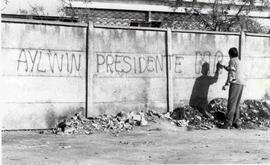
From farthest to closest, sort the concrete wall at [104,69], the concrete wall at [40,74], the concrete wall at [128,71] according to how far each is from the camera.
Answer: the concrete wall at [128,71], the concrete wall at [104,69], the concrete wall at [40,74]

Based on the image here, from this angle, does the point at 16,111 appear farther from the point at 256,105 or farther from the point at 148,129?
the point at 256,105

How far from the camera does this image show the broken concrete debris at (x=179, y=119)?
358 inches

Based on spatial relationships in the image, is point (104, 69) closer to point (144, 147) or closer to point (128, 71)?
point (128, 71)

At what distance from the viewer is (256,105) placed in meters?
11.0

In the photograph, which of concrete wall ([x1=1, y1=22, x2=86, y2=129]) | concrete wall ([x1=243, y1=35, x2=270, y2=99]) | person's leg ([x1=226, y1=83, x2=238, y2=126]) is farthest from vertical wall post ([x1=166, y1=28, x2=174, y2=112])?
concrete wall ([x1=243, y1=35, x2=270, y2=99])

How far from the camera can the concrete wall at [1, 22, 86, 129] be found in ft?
28.9

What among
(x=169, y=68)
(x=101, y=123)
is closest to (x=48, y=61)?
(x=101, y=123)

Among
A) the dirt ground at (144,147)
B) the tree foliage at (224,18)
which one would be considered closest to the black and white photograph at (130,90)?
the dirt ground at (144,147)

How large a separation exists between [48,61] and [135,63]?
6.05ft

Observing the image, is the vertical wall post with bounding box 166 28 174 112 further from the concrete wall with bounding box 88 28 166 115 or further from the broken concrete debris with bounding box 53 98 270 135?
the broken concrete debris with bounding box 53 98 270 135

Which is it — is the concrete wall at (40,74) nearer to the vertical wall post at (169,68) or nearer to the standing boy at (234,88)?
the vertical wall post at (169,68)

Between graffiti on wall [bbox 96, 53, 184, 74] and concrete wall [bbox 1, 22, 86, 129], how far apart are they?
1.47 ft

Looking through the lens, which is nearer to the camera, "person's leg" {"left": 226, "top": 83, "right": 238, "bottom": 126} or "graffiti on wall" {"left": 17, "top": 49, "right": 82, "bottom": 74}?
"graffiti on wall" {"left": 17, "top": 49, "right": 82, "bottom": 74}

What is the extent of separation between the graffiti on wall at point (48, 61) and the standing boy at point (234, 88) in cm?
319
